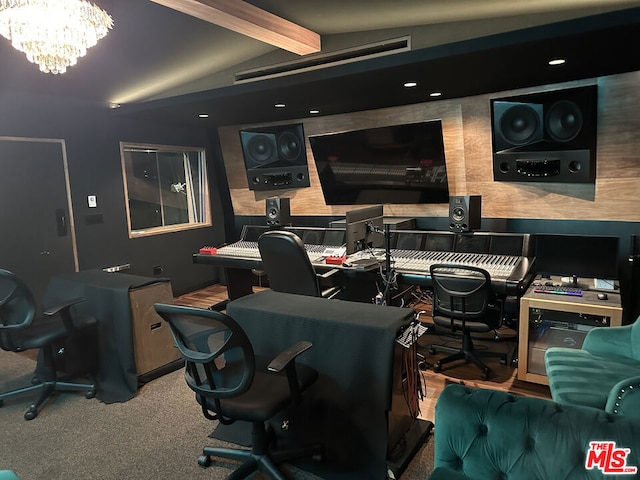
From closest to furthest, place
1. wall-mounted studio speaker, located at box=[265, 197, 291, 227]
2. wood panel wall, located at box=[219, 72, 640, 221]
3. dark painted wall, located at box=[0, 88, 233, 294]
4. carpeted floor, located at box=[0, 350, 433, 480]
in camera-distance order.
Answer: carpeted floor, located at box=[0, 350, 433, 480], wood panel wall, located at box=[219, 72, 640, 221], dark painted wall, located at box=[0, 88, 233, 294], wall-mounted studio speaker, located at box=[265, 197, 291, 227]

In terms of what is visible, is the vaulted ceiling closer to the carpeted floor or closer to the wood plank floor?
the wood plank floor

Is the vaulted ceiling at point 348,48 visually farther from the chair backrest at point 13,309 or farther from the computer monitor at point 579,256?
the chair backrest at point 13,309

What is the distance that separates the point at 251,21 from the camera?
279 cm

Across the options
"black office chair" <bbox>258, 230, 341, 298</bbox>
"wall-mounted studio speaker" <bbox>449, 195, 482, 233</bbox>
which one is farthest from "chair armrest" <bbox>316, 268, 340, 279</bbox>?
"wall-mounted studio speaker" <bbox>449, 195, 482, 233</bbox>

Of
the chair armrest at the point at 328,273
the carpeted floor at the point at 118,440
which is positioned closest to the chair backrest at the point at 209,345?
the carpeted floor at the point at 118,440

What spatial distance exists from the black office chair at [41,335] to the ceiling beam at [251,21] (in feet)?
5.98

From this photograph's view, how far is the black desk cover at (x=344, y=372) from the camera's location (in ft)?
6.29

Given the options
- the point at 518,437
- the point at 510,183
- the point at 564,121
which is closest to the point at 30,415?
the point at 518,437

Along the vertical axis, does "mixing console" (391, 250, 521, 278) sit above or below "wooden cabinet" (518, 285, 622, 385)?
above

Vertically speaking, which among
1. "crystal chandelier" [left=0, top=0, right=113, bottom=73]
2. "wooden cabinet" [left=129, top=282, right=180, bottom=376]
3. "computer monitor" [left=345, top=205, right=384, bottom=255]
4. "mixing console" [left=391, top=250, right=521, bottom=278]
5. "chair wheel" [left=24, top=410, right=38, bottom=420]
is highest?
"crystal chandelier" [left=0, top=0, right=113, bottom=73]

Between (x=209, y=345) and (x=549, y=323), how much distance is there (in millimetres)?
2211

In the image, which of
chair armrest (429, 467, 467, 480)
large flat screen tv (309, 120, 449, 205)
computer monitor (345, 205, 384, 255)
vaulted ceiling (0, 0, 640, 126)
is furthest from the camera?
large flat screen tv (309, 120, 449, 205)

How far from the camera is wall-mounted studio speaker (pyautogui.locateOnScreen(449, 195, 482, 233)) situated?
3.53m

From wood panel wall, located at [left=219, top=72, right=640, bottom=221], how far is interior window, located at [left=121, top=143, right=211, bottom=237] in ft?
3.22
